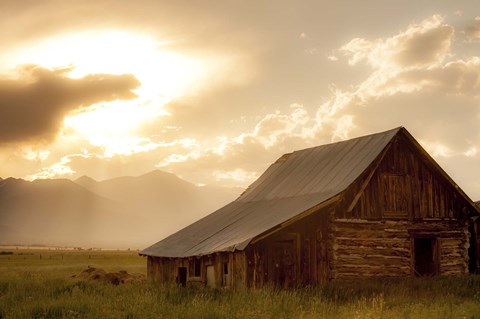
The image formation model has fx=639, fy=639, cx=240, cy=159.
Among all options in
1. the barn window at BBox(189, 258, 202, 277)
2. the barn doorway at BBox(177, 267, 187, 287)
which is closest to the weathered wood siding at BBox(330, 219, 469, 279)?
the barn window at BBox(189, 258, 202, 277)

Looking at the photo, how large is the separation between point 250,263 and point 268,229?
1.56m

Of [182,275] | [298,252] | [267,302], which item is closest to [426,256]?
[298,252]

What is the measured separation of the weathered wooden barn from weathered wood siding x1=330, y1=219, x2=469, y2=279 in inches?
1.5

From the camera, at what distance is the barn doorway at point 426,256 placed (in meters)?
26.4

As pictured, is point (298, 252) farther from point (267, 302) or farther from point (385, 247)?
point (267, 302)

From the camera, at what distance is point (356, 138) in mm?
28484

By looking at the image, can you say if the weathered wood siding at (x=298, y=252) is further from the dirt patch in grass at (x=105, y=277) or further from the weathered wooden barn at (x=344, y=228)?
the dirt patch in grass at (x=105, y=277)

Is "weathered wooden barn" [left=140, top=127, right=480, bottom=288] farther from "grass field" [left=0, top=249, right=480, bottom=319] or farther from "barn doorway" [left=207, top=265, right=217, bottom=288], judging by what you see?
"grass field" [left=0, top=249, right=480, bottom=319]

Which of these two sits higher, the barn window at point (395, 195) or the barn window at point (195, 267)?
the barn window at point (395, 195)

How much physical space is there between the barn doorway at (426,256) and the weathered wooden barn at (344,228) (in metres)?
0.05

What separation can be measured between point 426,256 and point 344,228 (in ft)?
19.9

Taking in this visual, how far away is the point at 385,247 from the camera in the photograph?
81.6 ft

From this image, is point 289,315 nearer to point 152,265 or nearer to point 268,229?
point 268,229

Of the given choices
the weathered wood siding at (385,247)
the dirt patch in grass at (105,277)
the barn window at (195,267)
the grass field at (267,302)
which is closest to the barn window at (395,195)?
the weathered wood siding at (385,247)
